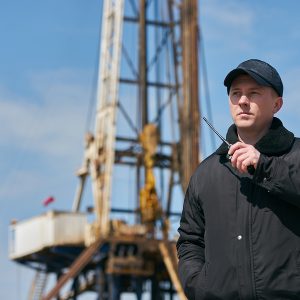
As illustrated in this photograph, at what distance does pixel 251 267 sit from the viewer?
5242 millimetres

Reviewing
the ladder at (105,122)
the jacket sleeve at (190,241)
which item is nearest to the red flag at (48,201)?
the ladder at (105,122)

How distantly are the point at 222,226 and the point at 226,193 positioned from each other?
136 millimetres

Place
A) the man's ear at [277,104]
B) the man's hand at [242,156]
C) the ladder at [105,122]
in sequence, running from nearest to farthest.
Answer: the man's hand at [242,156] < the man's ear at [277,104] < the ladder at [105,122]

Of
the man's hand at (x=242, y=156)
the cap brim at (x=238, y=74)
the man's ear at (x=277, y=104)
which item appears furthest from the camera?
the man's ear at (x=277, y=104)

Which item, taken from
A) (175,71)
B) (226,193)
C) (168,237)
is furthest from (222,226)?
(175,71)

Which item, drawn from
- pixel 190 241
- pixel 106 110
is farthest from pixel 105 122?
pixel 190 241

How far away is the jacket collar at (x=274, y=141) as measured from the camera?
5426mm

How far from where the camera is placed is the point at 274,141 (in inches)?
214

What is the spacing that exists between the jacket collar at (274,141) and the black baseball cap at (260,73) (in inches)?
5.8

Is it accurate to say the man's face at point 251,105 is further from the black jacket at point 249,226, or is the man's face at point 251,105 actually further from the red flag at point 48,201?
the red flag at point 48,201

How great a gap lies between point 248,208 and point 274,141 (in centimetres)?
30

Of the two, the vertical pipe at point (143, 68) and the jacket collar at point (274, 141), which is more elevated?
the vertical pipe at point (143, 68)

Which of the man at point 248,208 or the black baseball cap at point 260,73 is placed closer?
the man at point 248,208

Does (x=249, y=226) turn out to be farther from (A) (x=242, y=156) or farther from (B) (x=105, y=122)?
(B) (x=105, y=122)
